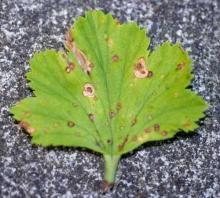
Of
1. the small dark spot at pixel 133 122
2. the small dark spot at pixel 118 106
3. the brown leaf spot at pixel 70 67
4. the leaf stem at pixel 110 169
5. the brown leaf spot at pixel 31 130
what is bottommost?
the leaf stem at pixel 110 169

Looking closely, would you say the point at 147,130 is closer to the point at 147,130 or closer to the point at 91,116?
the point at 147,130

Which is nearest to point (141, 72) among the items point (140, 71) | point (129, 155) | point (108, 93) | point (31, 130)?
point (140, 71)

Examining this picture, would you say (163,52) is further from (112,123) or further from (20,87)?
(20,87)

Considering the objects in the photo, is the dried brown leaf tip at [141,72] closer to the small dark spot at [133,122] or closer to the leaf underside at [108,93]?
the leaf underside at [108,93]

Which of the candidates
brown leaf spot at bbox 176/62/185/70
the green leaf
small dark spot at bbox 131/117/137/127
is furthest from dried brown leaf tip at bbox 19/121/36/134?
brown leaf spot at bbox 176/62/185/70

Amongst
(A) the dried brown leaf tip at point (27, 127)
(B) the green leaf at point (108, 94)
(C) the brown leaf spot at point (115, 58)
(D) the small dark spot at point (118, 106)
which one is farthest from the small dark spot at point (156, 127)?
(A) the dried brown leaf tip at point (27, 127)

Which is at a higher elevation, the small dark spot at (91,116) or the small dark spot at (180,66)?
the small dark spot at (180,66)
